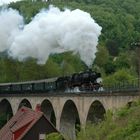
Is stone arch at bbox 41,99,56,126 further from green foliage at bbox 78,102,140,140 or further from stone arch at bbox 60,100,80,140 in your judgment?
green foliage at bbox 78,102,140,140

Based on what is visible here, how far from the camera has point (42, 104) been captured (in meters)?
64.0

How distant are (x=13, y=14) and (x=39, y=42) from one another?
7074mm

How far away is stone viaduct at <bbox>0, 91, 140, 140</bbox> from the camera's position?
132ft

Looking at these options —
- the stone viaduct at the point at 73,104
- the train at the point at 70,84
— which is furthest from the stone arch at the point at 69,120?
the train at the point at 70,84

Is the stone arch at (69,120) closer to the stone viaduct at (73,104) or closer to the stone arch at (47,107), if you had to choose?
the stone viaduct at (73,104)

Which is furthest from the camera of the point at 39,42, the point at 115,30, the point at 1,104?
the point at 115,30

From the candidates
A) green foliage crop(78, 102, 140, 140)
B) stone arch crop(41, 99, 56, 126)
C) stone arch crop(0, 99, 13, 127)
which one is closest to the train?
stone arch crop(41, 99, 56, 126)

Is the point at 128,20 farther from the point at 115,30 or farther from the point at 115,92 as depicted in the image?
the point at 115,92

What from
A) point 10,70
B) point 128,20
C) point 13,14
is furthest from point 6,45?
point 128,20

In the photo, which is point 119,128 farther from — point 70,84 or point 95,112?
point 70,84

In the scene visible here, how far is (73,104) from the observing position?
54.5 m

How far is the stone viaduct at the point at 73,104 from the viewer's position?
132ft

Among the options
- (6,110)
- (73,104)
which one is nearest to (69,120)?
(73,104)

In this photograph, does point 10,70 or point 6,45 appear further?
point 10,70
